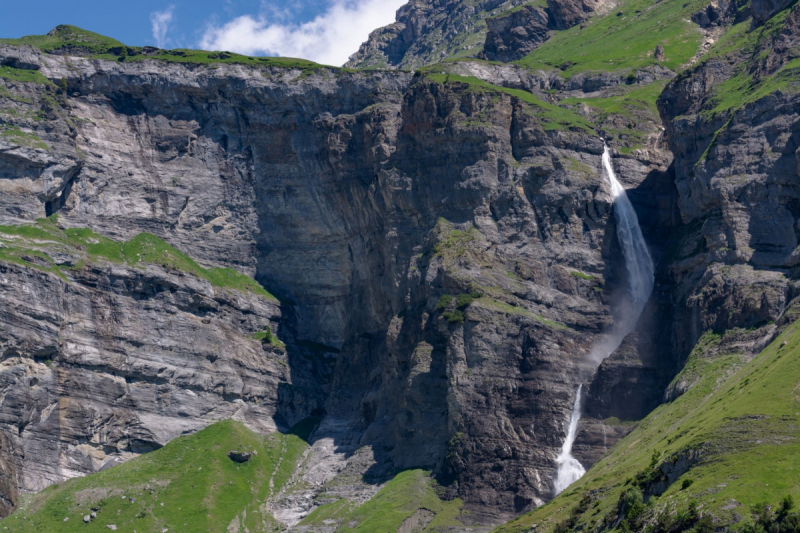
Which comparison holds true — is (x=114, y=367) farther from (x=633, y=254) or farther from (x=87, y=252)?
(x=633, y=254)

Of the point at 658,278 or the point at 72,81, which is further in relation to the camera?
the point at 72,81

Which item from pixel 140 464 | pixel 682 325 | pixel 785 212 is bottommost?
pixel 140 464

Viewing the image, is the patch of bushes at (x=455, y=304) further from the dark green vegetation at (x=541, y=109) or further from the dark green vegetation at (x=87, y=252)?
the dark green vegetation at (x=87, y=252)

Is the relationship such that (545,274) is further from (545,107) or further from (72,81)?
(72,81)

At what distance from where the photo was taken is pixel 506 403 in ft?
511

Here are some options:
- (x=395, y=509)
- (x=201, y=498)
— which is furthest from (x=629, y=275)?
(x=201, y=498)

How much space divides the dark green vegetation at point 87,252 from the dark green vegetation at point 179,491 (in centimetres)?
2836

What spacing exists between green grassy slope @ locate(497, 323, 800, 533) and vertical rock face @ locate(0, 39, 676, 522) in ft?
51.7

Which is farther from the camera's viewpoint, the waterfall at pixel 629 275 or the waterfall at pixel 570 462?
the waterfall at pixel 629 275

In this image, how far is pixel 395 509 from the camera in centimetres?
14900

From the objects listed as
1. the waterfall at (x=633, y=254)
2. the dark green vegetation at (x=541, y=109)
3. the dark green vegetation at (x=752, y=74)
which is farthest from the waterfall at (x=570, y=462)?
the dark green vegetation at (x=541, y=109)

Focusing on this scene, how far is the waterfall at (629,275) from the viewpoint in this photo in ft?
511

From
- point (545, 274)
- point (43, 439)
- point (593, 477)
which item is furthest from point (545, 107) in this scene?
point (43, 439)

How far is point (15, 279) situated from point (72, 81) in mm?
44402
